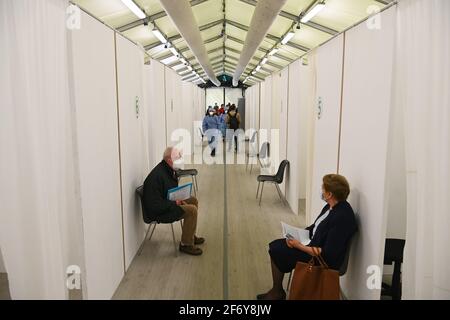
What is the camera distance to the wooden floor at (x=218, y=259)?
10.4ft

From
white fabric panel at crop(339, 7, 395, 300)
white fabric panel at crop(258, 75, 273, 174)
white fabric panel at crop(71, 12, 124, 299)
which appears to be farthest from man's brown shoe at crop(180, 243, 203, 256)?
white fabric panel at crop(258, 75, 273, 174)

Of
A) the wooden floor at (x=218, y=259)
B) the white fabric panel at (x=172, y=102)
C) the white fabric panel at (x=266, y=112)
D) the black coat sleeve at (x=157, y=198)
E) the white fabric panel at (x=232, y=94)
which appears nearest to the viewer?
the wooden floor at (x=218, y=259)

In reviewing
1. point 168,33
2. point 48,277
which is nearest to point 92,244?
point 48,277

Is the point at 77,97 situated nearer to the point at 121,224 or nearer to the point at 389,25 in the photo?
the point at 121,224

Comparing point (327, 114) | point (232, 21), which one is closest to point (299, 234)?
point (327, 114)

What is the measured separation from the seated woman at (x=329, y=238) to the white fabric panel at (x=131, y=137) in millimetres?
1547

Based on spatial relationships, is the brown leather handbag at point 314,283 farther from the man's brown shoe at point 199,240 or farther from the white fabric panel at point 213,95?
the white fabric panel at point 213,95

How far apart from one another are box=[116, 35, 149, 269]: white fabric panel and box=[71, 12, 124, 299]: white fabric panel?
0.72 ft

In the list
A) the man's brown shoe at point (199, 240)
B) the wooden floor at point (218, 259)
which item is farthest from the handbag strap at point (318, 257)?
the man's brown shoe at point (199, 240)

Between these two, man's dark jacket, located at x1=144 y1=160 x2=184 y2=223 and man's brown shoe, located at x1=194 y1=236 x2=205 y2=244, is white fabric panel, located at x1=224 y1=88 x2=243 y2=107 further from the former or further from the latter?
man's dark jacket, located at x1=144 y1=160 x2=184 y2=223

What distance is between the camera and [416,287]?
1.93m

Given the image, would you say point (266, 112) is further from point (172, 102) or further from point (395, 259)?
point (395, 259)

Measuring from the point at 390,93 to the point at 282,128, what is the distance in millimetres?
4263

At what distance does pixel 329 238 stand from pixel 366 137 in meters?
0.78
